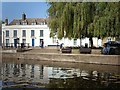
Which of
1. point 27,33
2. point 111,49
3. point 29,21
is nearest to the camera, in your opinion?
point 111,49

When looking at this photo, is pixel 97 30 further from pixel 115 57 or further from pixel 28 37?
pixel 28 37

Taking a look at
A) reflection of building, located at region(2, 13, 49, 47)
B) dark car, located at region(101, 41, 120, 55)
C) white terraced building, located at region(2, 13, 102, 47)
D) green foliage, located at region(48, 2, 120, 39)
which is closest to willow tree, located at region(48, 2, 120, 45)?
green foliage, located at region(48, 2, 120, 39)

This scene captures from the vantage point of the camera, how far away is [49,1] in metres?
30.8

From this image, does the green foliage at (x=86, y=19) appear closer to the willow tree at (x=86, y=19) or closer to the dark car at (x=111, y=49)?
the willow tree at (x=86, y=19)

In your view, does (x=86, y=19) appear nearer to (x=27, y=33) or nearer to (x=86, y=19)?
(x=86, y=19)

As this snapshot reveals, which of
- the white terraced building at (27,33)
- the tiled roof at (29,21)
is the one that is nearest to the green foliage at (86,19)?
the white terraced building at (27,33)

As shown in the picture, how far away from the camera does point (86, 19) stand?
26781 millimetres

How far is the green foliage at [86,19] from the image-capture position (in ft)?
81.1

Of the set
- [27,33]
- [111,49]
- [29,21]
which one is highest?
[29,21]

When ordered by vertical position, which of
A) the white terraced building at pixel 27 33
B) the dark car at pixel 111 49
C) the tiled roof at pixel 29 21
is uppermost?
the tiled roof at pixel 29 21

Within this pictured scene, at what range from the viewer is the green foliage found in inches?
973

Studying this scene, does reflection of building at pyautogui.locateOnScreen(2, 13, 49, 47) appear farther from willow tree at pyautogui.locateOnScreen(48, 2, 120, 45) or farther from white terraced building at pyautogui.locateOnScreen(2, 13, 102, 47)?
willow tree at pyautogui.locateOnScreen(48, 2, 120, 45)

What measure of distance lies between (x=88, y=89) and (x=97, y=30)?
41.8 ft

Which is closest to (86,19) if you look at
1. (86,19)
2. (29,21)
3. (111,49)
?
(86,19)
